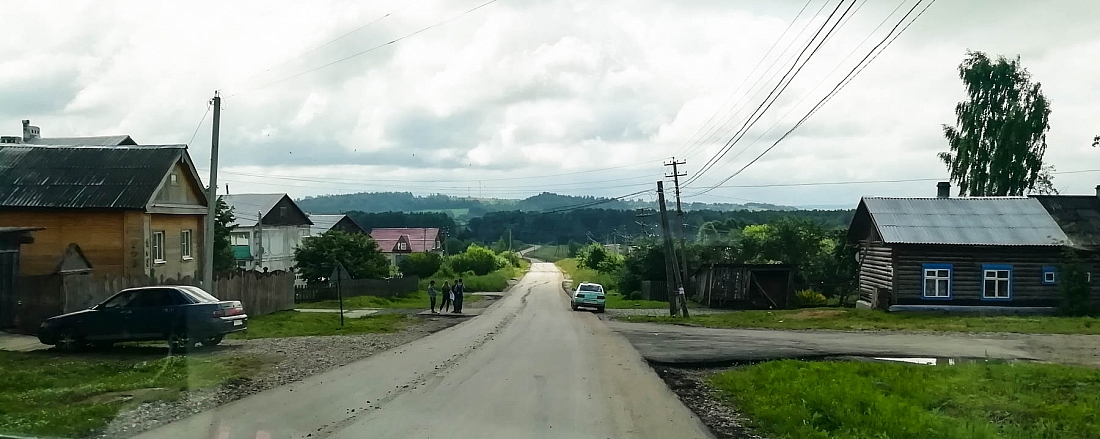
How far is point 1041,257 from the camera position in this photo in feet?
123

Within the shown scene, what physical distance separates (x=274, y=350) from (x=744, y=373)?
1021 cm

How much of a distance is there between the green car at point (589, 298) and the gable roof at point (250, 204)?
1157 inches

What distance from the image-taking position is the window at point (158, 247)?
3154 cm

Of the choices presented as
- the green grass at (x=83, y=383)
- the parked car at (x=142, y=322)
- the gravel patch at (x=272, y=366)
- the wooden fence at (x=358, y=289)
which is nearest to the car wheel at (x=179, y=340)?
the parked car at (x=142, y=322)

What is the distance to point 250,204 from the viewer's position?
230 ft

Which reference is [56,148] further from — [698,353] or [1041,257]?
[1041,257]

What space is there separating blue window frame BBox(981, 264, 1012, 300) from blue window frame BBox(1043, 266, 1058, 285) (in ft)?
4.57

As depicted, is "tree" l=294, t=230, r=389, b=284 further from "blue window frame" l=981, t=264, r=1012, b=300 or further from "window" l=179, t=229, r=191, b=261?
"blue window frame" l=981, t=264, r=1012, b=300

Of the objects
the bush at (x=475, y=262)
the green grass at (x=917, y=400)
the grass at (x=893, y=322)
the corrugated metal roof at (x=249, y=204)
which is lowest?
the bush at (x=475, y=262)

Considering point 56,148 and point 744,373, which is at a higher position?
point 56,148

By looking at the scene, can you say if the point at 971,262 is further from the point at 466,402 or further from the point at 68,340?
the point at 68,340

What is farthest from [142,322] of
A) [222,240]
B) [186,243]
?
[222,240]

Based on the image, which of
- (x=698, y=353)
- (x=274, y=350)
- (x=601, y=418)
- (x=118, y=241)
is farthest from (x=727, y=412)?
(x=118, y=241)

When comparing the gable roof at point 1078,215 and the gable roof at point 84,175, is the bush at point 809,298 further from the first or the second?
the gable roof at point 84,175
